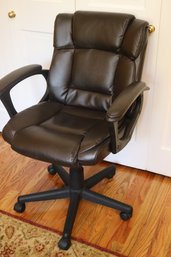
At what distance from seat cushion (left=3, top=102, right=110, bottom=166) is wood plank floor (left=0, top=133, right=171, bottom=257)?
43 cm

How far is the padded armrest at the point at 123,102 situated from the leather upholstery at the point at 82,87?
0.43 ft

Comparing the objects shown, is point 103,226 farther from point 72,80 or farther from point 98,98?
point 72,80

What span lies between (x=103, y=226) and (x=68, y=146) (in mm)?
517

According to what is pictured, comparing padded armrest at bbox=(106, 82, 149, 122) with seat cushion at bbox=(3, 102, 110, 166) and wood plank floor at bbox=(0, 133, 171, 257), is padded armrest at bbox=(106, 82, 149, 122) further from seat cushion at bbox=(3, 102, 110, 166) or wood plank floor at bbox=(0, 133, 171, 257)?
wood plank floor at bbox=(0, 133, 171, 257)

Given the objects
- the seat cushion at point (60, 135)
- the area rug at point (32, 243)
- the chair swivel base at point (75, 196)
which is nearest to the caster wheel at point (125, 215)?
the chair swivel base at point (75, 196)

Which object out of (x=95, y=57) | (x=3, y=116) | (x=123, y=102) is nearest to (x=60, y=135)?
(x=123, y=102)

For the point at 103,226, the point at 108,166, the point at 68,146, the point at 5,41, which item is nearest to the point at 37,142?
the point at 68,146

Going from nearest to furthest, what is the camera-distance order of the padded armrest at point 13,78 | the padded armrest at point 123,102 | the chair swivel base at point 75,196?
the padded armrest at point 123,102 → the padded armrest at point 13,78 → the chair swivel base at point 75,196

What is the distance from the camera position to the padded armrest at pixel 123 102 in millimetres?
1130

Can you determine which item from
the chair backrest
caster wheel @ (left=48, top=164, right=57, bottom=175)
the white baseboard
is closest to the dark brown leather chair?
the chair backrest

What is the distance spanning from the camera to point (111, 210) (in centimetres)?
163

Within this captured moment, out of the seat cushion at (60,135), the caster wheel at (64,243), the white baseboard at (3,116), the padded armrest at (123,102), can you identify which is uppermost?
the padded armrest at (123,102)

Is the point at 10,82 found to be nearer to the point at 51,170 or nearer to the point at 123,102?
the point at 123,102

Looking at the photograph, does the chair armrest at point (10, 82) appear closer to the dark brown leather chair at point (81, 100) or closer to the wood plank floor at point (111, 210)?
the dark brown leather chair at point (81, 100)
